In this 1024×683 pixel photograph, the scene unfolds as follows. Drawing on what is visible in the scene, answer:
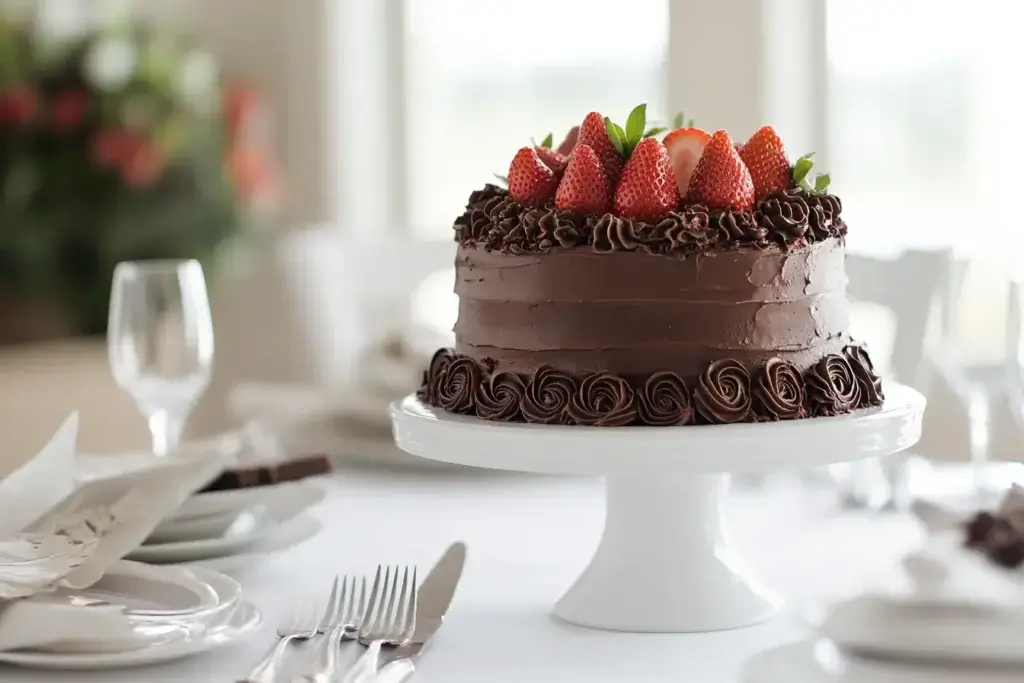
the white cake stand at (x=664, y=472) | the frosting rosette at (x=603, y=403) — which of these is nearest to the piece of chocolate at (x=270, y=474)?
the white cake stand at (x=664, y=472)

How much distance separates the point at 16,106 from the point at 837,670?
3488 millimetres

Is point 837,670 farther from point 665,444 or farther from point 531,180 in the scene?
point 531,180

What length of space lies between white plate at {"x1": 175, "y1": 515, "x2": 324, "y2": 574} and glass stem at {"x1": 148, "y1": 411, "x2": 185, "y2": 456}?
0.36m

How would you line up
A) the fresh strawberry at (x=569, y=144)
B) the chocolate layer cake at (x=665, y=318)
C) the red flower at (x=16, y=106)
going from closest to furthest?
the chocolate layer cake at (x=665, y=318), the fresh strawberry at (x=569, y=144), the red flower at (x=16, y=106)

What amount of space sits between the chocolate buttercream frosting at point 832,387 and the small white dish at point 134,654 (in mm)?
656

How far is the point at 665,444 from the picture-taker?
1.34 metres

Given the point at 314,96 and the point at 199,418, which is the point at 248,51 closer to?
the point at 314,96

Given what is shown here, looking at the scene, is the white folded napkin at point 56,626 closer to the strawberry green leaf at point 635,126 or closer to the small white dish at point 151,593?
the small white dish at point 151,593

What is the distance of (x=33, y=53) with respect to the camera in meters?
4.06

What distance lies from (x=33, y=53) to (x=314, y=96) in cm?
85

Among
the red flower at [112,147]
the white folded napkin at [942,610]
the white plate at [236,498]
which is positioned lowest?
the white plate at [236,498]

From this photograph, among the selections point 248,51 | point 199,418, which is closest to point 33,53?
point 248,51

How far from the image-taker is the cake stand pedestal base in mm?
1412

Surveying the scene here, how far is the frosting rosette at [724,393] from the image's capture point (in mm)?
1433
